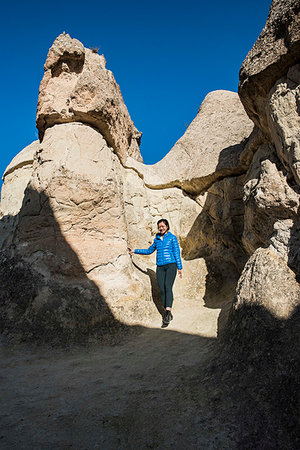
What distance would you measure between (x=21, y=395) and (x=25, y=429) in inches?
26.5

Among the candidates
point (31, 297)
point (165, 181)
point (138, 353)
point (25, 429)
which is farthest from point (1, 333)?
point (165, 181)

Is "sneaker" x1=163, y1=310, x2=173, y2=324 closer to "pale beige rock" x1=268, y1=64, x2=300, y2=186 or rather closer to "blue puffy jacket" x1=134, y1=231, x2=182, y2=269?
"blue puffy jacket" x1=134, y1=231, x2=182, y2=269

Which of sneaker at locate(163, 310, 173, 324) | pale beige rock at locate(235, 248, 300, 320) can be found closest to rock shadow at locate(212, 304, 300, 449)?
pale beige rock at locate(235, 248, 300, 320)

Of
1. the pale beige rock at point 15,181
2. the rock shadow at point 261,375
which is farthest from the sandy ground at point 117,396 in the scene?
the pale beige rock at point 15,181

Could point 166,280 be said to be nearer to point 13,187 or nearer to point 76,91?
point 76,91

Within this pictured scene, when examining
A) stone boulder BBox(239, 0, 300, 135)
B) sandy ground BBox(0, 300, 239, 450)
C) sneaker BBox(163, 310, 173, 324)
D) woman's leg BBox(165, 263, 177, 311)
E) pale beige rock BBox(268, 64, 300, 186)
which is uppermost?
stone boulder BBox(239, 0, 300, 135)

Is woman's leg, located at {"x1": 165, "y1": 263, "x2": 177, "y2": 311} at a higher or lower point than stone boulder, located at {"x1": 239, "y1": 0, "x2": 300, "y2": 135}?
lower

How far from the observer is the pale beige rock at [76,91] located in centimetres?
546

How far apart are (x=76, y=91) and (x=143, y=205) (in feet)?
8.84

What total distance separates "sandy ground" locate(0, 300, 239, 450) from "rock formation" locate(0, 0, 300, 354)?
1.51 ft

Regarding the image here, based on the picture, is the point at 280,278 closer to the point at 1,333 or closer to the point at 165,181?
the point at 1,333

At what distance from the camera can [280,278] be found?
2.94m

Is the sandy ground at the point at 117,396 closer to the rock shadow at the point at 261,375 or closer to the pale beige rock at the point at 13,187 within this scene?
the rock shadow at the point at 261,375

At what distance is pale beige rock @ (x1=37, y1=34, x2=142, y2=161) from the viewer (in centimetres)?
546
